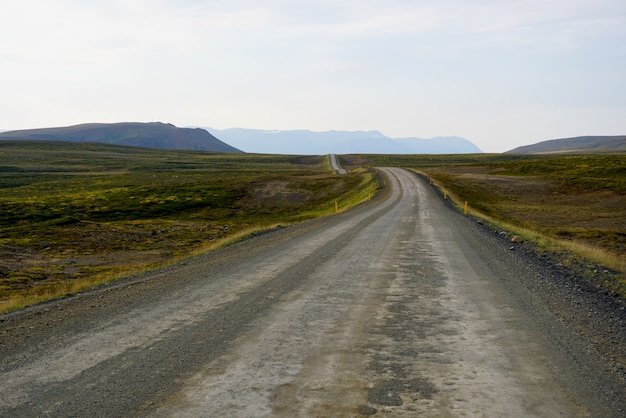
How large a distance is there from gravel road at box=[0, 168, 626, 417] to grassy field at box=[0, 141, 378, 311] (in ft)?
14.5

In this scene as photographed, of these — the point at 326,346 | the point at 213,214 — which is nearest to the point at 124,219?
the point at 213,214

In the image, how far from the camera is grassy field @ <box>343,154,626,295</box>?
1983cm

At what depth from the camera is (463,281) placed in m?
12.8

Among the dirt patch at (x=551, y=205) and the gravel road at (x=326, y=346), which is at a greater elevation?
the gravel road at (x=326, y=346)

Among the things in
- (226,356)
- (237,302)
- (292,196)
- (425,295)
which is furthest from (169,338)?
(292,196)

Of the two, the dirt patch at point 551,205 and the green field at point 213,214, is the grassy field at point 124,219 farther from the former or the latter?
the dirt patch at point 551,205

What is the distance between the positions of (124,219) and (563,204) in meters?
45.8

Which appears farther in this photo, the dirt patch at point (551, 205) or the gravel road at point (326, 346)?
the dirt patch at point (551, 205)

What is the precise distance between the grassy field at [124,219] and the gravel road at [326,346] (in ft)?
14.5

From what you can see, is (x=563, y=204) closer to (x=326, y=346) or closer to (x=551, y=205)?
(x=551, y=205)

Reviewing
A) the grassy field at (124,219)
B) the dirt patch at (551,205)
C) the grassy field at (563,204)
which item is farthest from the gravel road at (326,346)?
the dirt patch at (551,205)

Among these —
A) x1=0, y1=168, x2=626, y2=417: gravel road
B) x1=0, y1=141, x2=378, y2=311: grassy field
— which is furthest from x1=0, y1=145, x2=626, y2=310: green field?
x1=0, y1=168, x2=626, y2=417: gravel road

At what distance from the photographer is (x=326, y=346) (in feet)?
25.5

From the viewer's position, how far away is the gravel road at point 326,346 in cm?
581
